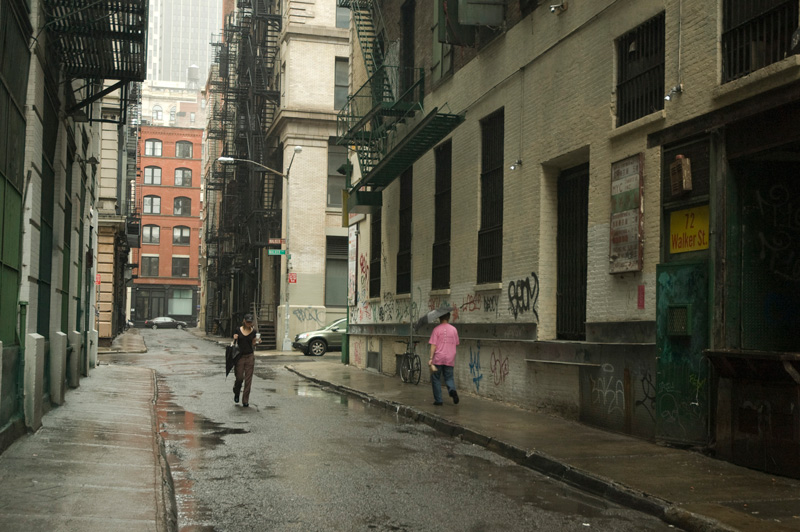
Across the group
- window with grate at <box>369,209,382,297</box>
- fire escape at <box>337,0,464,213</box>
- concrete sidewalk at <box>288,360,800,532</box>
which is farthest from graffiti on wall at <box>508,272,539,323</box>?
window with grate at <box>369,209,382,297</box>

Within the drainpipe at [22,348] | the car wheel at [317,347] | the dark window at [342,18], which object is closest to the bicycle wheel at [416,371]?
the drainpipe at [22,348]

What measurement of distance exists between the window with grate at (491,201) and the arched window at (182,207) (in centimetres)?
7592

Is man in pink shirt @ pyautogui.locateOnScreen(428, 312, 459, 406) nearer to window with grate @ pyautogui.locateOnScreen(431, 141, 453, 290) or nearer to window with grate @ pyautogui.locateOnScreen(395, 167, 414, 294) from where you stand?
window with grate @ pyautogui.locateOnScreen(431, 141, 453, 290)

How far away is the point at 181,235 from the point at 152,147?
962 cm

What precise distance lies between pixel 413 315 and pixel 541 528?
46.2ft

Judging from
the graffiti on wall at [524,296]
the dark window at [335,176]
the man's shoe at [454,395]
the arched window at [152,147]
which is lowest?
the man's shoe at [454,395]

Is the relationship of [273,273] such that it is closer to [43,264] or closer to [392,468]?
[43,264]

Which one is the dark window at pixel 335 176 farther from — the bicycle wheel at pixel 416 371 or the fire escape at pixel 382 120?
the bicycle wheel at pixel 416 371

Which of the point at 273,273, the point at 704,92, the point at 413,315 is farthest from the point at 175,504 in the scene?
the point at 273,273

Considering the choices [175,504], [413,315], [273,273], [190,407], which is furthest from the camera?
[273,273]

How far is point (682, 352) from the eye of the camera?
1021 cm

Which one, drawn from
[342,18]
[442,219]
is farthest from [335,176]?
[442,219]

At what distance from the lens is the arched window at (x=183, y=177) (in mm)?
88812

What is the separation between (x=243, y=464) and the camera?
9375 millimetres
